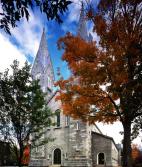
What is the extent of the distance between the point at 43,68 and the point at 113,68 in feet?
122

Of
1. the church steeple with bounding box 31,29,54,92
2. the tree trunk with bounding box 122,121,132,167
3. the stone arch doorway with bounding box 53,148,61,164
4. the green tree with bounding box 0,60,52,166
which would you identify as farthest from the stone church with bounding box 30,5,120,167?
the tree trunk with bounding box 122,121,132,167

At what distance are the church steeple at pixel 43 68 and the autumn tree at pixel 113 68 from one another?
31785 millimetres

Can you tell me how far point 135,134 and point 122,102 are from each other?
9308 millimetres

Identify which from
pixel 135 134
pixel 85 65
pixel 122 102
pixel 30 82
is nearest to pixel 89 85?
pixel 85 65

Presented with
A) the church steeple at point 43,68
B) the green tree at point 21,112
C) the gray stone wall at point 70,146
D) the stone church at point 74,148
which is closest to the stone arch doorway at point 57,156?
the stone church at point 74,148

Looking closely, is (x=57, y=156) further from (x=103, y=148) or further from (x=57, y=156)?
(x=103, y=148)

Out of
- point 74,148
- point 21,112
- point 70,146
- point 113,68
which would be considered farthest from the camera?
point 70,146

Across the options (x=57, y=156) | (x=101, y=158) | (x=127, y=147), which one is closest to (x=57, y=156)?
(x=57, y=156)

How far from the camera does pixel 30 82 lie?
2106 cm

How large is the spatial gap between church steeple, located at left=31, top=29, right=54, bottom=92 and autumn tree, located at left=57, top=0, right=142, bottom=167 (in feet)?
104

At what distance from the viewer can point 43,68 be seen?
51.4 m

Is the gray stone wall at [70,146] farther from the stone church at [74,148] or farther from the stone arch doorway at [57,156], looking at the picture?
the stone arch doorway at [57,156]

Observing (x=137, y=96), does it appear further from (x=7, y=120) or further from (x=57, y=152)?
(x=57, y=152)

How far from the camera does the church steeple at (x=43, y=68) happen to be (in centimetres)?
4955
